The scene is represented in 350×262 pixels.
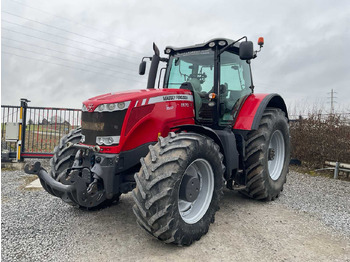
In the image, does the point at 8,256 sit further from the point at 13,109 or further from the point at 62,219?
the point at 13,109

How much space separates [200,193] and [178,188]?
0.63m

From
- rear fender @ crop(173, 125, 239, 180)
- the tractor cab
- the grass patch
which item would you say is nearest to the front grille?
rear fender @ crop(173, 125, 239, 180)

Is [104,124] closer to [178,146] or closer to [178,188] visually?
[178,146]

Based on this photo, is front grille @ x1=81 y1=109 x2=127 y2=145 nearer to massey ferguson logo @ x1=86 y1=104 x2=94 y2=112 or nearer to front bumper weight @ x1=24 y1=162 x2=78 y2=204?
massey ferguson logo @ x1=86 y1=104 x2=94 y2=112

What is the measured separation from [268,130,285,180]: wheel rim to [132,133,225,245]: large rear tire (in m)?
1.98

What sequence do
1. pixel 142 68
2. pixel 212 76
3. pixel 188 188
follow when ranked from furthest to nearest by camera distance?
pixel 142 68 < pixel 212 76 < pixel 188 188

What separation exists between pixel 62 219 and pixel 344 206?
176 inches

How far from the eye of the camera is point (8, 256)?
265 centimetres

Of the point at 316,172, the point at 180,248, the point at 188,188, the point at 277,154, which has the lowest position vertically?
the point at 180,248

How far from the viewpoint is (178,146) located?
8.93ft

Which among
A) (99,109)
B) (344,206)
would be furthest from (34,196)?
(344,206)

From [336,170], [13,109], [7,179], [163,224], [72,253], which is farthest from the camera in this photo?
[13,109]

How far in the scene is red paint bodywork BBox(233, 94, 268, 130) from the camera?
13.1ft

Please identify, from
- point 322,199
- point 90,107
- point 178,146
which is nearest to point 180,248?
point 178,146
